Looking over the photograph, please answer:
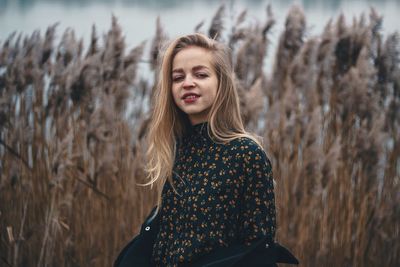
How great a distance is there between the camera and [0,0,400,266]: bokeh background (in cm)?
283

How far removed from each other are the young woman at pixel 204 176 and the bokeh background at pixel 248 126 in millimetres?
1326

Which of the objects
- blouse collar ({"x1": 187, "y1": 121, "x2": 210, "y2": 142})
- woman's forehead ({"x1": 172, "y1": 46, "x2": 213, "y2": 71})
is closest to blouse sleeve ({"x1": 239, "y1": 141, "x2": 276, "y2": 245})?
blouse collar ({"x1": 187, "y1": 121, "x2": 210, "y2": 142})

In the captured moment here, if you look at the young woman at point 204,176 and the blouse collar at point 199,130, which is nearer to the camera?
the young woman at point 204,176

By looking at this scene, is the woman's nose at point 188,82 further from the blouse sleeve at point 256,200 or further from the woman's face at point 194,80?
the blouse sleeve at point 256,200

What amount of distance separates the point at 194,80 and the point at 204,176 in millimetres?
229

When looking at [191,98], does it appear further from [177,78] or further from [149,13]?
[149,13]

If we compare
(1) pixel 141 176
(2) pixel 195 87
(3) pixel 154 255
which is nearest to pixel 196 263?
(3) pixel 154 255

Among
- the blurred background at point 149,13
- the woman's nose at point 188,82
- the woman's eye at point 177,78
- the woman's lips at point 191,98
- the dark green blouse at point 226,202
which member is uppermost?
the blurred background at point 149,13

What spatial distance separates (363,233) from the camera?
2822mm

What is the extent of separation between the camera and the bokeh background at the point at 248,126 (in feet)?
9.29

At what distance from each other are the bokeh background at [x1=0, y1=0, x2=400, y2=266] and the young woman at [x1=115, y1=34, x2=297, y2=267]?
1326 mm

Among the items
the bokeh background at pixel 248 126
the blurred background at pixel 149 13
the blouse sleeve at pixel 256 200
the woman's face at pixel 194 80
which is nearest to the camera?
the blouse sleeve at pixel 256 200

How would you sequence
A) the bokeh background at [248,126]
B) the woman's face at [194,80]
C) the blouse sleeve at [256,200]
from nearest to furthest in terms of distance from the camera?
the blouse sleeve at [256,200] < the woman's face at [194,80] < the bokeh background at [248,126]

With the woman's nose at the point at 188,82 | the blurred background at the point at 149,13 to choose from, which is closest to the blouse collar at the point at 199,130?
the woman's nose at the point at 188,82
